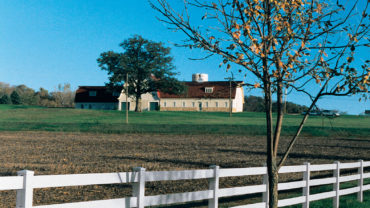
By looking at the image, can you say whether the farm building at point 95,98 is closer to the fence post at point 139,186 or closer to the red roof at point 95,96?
the red roof at point 95,96

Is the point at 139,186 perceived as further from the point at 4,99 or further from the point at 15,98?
the point at 15,98

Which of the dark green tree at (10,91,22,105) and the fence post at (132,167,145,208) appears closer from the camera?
the fence post at (132,167,145,208)

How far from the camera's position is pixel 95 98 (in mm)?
91500

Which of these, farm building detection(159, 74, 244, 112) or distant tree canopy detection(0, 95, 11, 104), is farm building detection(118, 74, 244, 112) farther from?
distant tree canopy detection(0, 95, 11, 104)

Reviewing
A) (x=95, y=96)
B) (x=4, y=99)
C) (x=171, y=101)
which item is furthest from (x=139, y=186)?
(x=4, y=99)

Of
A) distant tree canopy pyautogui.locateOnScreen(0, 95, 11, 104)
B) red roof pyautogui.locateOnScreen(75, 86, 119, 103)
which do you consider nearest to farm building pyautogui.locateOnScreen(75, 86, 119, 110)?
red roof pyautogui.locateOnScreen(75, 86, 119, 103)

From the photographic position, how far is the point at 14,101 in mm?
95062

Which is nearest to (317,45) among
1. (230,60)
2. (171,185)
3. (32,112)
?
(230,60)

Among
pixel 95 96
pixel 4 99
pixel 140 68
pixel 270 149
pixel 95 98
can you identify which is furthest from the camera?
pixel 4 99

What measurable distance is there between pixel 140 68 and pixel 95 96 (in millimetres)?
20789

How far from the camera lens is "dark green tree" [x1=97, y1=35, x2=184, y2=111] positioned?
74.0 m

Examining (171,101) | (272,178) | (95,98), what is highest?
(95,98)

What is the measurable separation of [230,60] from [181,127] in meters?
39.4

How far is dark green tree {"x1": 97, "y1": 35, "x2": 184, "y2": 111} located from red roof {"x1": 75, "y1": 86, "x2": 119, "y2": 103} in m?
15.6
